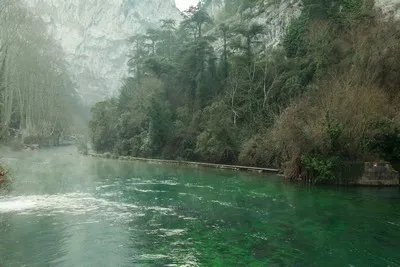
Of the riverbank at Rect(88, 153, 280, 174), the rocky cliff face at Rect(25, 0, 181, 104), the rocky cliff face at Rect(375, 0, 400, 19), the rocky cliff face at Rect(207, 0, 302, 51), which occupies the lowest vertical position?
the riverbank at Rect(88, 153, 280, 174)

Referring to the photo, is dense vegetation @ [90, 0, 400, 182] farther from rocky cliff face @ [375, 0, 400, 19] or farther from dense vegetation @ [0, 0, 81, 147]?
dense vegetation @ [0, 0, 81, 147]

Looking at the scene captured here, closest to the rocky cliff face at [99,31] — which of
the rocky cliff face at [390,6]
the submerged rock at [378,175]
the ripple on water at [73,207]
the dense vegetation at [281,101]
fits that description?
the dense vegetation at [281,101]

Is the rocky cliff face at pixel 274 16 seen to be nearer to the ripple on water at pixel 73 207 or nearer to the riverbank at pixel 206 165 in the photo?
the riverbank at pixel 206 165

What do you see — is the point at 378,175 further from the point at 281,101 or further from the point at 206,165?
the point at 206,165

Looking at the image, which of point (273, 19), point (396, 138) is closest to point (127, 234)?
point (396, 138)

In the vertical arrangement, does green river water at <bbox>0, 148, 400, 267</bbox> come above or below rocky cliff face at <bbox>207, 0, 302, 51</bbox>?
below

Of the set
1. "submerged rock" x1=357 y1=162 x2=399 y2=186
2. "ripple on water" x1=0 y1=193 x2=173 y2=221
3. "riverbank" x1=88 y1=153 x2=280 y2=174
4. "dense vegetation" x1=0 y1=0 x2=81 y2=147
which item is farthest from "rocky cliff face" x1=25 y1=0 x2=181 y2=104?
"ripple on water" x1=0 y1=193 x2=173 y2=221
